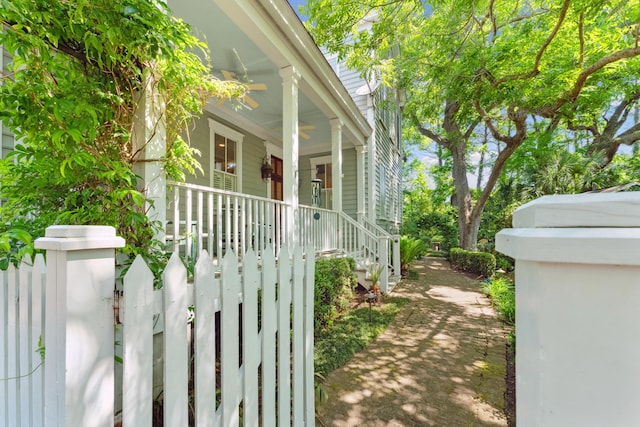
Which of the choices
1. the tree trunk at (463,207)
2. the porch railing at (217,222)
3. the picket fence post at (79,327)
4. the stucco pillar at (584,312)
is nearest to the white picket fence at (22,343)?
the picket fence post at (79,327)

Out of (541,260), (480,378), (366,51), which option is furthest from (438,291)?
(541,260)

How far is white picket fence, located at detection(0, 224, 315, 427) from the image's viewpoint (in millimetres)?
902

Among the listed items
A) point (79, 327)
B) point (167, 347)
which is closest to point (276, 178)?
point (167, 347)

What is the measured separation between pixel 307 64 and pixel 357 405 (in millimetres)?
4419

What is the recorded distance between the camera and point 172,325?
106cm

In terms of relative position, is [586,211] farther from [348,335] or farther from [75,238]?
[348,335]

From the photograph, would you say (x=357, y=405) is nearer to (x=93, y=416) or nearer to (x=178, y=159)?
(x=93, y=416)

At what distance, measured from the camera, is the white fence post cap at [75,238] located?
874mm

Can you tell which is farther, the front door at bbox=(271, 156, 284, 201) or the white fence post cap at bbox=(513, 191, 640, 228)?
the front door at bbox=(271, 156, 284, 201)

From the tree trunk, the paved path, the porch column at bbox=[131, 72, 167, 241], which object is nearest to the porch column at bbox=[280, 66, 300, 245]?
the paved path

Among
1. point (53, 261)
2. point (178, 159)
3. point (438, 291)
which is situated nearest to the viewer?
point (53, 261)

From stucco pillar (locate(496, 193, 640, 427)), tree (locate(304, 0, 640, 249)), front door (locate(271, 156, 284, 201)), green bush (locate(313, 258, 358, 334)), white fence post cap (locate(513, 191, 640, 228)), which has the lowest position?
green bush (locate(313, 258, 358, 334))

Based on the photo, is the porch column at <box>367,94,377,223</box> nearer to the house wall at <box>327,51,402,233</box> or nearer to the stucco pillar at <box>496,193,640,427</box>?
the house wall at <box>327,51,402,233</box>

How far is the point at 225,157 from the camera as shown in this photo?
20.9 ft
